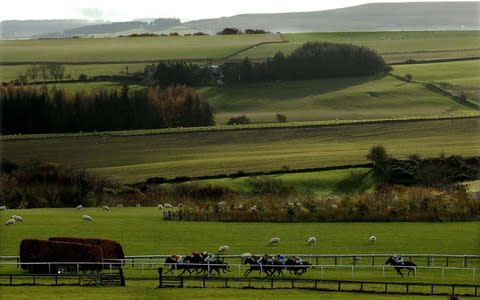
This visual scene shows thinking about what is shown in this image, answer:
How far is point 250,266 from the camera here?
1318 inches

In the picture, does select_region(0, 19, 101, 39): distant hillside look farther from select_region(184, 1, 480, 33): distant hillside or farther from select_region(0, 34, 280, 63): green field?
select_region(184, 1, 480, 33): distant hillside

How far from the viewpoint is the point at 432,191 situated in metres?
62.5

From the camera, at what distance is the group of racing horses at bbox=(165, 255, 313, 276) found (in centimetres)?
3306

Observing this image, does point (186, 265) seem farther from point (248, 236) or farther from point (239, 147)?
point (239, 147)

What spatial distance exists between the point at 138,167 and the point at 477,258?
40.0 meters

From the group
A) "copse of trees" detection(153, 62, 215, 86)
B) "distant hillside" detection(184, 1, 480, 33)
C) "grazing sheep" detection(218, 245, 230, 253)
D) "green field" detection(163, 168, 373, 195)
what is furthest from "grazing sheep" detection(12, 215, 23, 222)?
"distant hillside" detection(184, 1, 480, 33)

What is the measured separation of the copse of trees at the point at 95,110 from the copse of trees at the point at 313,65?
10464mm

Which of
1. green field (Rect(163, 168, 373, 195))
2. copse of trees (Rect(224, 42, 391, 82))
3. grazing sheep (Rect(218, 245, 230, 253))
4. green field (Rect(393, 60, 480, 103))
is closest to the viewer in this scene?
grazing sheep (Rect(218, 245, 230, 253))

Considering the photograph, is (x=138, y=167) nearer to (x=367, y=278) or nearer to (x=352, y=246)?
(x=352, y=246)

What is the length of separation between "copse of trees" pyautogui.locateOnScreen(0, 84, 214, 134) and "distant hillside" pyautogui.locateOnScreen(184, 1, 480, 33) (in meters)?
27.2

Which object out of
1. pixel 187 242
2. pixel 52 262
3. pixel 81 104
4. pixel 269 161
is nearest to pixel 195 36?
pixel 81 104

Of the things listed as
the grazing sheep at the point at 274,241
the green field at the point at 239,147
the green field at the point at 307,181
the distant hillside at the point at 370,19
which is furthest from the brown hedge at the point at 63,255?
the distant hillside at the point at 370,19

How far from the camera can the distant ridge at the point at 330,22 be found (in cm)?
10350

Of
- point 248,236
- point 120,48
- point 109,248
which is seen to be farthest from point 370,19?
point 109,248
